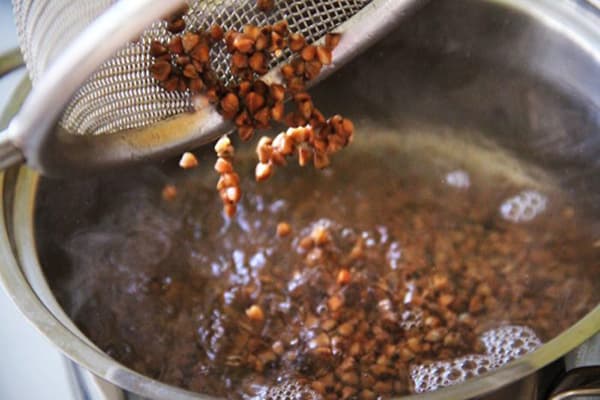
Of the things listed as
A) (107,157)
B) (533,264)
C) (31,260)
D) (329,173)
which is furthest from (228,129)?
(533,264)

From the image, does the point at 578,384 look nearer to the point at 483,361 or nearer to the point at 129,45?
the point at 483,361

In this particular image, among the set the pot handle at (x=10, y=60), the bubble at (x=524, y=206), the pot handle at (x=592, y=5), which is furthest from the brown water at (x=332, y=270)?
the pot handle at (x=592, y=5)

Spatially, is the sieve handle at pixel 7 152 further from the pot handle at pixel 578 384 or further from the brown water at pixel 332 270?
the pot handle at pixel 578 384

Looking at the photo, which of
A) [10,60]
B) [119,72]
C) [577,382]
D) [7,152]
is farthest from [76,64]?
[577,382]

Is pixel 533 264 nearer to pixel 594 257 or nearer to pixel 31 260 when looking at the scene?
pixel 594 257

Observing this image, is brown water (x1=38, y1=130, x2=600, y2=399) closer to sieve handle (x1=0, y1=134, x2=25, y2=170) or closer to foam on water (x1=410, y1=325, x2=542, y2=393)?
foam on water (x1=410, y1=325, x2=542, y2=393)
